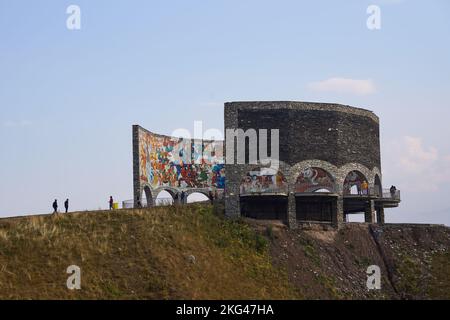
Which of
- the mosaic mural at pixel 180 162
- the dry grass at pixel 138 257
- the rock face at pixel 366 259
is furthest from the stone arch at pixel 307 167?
the mosaic mural at pixel 180 162

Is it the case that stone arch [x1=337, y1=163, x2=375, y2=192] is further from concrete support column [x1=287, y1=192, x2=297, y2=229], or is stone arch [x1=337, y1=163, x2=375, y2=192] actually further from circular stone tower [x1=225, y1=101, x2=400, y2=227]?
concrete support column [x1=287, y1=192, x2=297, y2=229]

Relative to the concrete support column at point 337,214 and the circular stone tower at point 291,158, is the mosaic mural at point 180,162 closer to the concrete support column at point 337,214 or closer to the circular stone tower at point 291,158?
the circular stone tower at point 291,158

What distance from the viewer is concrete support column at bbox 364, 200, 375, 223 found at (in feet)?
Result: 203

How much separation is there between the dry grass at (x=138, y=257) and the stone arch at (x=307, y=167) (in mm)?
5492

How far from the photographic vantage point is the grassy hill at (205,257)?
43938 mm

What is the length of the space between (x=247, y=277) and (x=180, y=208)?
8.61m

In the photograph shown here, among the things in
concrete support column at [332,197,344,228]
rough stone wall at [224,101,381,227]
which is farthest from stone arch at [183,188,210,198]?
concrete support column at [332,197,344,228]

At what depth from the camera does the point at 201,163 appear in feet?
242

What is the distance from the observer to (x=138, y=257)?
46781mm

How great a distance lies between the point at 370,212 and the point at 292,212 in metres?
8.03
